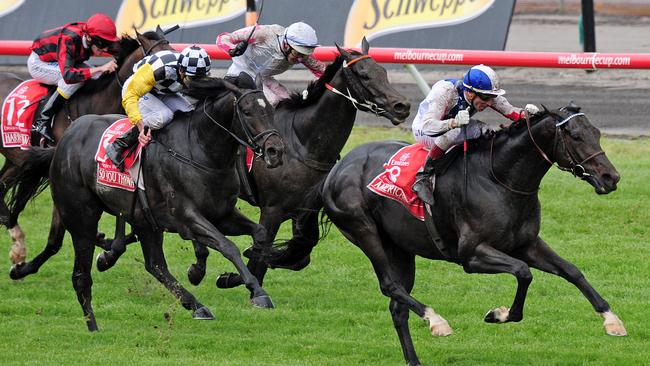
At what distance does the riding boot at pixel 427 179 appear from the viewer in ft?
27.2

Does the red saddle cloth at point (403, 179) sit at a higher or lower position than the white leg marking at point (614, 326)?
higher

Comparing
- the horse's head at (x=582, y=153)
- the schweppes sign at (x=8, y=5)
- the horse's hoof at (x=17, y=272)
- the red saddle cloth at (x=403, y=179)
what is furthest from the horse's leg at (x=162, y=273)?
the schweppes sign at (x=8, y=5)

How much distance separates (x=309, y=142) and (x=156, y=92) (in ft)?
3.98

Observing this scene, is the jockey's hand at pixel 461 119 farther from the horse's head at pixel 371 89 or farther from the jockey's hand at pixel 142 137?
the jockey's hand at pixel 142 137

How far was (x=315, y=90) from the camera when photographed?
970 centimetres

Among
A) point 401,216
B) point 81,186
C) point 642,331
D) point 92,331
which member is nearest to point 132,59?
point 81,186

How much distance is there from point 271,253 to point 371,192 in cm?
116

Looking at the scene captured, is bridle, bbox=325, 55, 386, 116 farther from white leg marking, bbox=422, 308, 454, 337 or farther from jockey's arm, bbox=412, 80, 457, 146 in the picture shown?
white leg marking, bbox=422, 308, 454, 337

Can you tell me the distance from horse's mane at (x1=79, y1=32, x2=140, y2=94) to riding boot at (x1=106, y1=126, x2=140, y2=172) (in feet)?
7.05

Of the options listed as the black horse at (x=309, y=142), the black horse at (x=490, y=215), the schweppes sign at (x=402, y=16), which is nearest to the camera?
the black horse at (x=490, y=215)

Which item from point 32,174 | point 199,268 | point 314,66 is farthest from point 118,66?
point 199,268

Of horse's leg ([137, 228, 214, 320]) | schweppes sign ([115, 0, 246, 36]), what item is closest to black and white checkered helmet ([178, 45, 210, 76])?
horse's leg ([137, 228, 214, 320])

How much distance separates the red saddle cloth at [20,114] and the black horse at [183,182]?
1949mm

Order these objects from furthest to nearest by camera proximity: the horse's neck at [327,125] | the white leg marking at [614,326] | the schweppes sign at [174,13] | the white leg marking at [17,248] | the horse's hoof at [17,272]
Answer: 1. the schweppes sign at [174,13]
2. the white leg marking at [17,248]
3. the horse's hoof at [17,272]
4. the horse's neck at [327,125]
5. the white leg marking at [614,326]
